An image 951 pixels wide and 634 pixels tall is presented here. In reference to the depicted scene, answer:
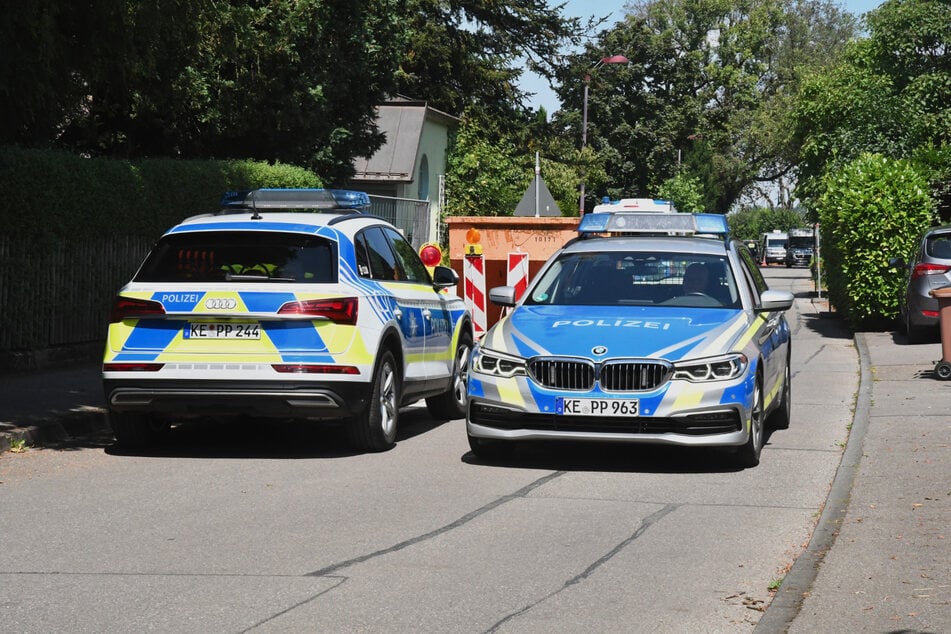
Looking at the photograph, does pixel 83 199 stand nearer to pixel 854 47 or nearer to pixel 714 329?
pixel 714 329

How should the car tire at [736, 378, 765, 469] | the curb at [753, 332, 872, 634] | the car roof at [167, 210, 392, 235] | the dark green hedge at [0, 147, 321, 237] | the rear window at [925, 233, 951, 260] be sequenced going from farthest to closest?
the rear window at [925, 233, 951, 260]
the dark green hedge at [0, 147, 321, 237]
the car roof at [167, 210, 392, 235]
the car tire at [736, 378, 765, 469]
the curb at [753, 332, 872, 634]

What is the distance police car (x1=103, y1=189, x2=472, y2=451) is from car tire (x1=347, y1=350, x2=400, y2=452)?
0.01 metres

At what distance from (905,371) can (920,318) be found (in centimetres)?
401

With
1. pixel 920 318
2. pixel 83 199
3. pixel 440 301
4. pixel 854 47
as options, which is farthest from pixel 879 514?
Result: pixel 854 47

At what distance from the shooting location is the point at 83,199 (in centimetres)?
1717

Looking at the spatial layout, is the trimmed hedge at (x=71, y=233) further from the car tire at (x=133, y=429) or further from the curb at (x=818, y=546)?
the curb at (x=818, y=546)

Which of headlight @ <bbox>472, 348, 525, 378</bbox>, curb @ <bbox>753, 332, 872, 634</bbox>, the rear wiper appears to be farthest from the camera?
the rear wiper

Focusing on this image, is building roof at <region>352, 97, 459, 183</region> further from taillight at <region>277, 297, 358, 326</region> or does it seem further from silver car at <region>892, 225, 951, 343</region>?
taillight at <region>277, 297, 358, 326</region>

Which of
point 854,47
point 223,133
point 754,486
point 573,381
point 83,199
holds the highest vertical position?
point 854,47

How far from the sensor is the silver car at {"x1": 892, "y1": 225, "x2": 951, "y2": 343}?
2098 cm

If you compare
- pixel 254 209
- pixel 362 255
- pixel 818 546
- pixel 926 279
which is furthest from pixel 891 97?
pixel 818 546

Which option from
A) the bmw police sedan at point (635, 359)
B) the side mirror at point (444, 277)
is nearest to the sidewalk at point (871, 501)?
the bmw police sedan at point (635, 359)

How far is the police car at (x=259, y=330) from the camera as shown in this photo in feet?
33.6

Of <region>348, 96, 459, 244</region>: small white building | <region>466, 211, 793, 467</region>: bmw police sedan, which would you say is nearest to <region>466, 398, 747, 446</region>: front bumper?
<region>466, 211, 793, 467</region>: bmw police sedan
